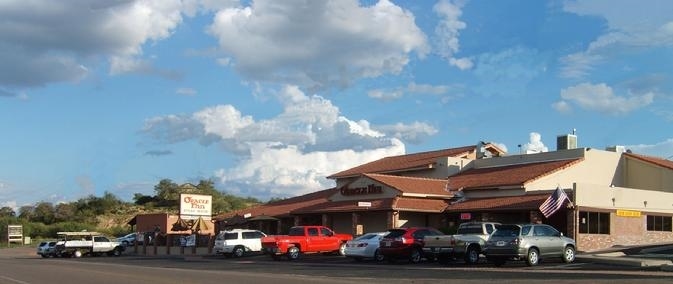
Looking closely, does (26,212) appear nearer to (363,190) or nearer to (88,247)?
(88,247)

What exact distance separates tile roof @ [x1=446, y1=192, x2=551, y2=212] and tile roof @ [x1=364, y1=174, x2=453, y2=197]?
67.9 inches

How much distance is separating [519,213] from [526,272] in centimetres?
1643

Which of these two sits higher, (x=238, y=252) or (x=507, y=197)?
(x=507, y=197)

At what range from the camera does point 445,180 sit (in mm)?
48594

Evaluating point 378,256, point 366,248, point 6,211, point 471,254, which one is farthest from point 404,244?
point 6,211

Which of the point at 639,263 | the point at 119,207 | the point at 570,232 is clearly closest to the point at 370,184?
the point at 570,232

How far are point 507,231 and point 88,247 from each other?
35504mm

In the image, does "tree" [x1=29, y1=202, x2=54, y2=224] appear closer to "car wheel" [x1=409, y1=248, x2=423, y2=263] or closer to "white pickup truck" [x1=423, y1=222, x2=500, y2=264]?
"car wheel" [x1=409, y1=248, x2=423, y2=263]

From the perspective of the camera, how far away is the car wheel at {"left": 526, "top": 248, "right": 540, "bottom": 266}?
1067 inches

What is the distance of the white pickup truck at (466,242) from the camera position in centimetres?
2966

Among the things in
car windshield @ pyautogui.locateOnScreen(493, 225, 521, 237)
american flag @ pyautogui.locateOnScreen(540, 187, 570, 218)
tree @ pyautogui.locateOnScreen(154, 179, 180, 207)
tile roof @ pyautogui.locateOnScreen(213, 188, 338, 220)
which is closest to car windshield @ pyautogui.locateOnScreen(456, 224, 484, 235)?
car windshield @ pyautogui.locateOnScreen(493, 225, 521, 237)

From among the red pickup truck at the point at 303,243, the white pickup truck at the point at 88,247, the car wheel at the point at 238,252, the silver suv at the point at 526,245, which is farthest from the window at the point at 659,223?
the white pickup truck at the point at 88,247

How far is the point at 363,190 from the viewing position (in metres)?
45.9

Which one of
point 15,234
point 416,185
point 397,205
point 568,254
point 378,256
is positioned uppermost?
point 416,185
